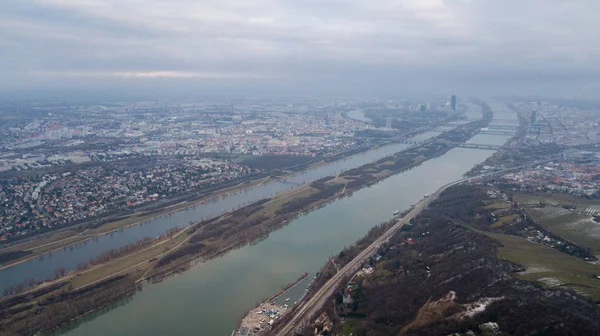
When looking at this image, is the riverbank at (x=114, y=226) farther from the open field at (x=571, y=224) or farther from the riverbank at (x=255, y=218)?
the open field at (x=571, y=224)

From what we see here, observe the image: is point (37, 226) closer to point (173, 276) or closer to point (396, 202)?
point (173, 276)

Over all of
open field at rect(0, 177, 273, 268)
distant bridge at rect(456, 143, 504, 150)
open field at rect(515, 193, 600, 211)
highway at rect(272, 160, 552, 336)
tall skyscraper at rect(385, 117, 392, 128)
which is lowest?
highway at rect(272, 160, 552, 336)

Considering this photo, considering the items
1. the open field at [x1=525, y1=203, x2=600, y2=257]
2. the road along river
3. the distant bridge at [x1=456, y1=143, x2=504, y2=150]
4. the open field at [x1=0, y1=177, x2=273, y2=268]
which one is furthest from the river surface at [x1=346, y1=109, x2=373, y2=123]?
the open field at [x1=0, y1=177, x2=273, y2=268]

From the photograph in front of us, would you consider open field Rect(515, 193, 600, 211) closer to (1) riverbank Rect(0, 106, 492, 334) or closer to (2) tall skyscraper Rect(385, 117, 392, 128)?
(1) riverbank Rect(0, 106, 492, 334)

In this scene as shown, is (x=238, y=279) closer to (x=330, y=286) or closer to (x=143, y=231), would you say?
(x=330, y=286)

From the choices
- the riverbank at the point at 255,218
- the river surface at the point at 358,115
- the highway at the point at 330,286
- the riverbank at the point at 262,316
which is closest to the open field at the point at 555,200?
the highway at the point at 330,286

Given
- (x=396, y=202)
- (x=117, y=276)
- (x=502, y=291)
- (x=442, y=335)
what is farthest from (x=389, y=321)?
(x=396, y=202)
